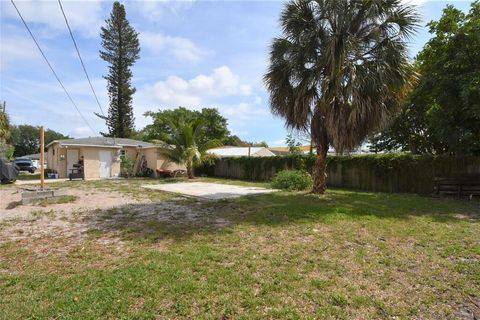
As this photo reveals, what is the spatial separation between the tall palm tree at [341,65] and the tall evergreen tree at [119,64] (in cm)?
2672

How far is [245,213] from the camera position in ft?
23.7

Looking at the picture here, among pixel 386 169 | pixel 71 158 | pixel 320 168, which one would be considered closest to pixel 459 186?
pixel 386 169

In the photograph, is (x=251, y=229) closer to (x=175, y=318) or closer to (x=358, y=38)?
(x=175, y=318)

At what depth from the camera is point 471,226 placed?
19.6ft

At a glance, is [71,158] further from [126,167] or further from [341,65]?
[341,65]

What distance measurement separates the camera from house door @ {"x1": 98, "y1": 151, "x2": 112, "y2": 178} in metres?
20.8

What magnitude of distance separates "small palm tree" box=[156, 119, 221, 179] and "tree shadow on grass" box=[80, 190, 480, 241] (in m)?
9.21

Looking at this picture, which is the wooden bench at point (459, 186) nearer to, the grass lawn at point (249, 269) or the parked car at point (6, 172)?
the grass lawn at point (249, 269)

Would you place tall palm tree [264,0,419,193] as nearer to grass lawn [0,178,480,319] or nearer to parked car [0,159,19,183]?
grass lawn [0,178,480,319]

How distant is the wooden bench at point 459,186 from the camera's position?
9.91 metres

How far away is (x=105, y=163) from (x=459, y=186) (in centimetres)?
2016

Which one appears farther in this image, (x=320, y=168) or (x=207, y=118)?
(x=207, y=118)

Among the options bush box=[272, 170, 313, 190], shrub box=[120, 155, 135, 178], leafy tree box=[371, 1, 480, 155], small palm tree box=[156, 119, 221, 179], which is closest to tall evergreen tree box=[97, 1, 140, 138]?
shrub box=[120, 155, 135, 178]

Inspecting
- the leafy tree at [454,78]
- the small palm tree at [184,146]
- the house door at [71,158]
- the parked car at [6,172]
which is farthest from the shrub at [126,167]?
the leafy tree at [454,78]
